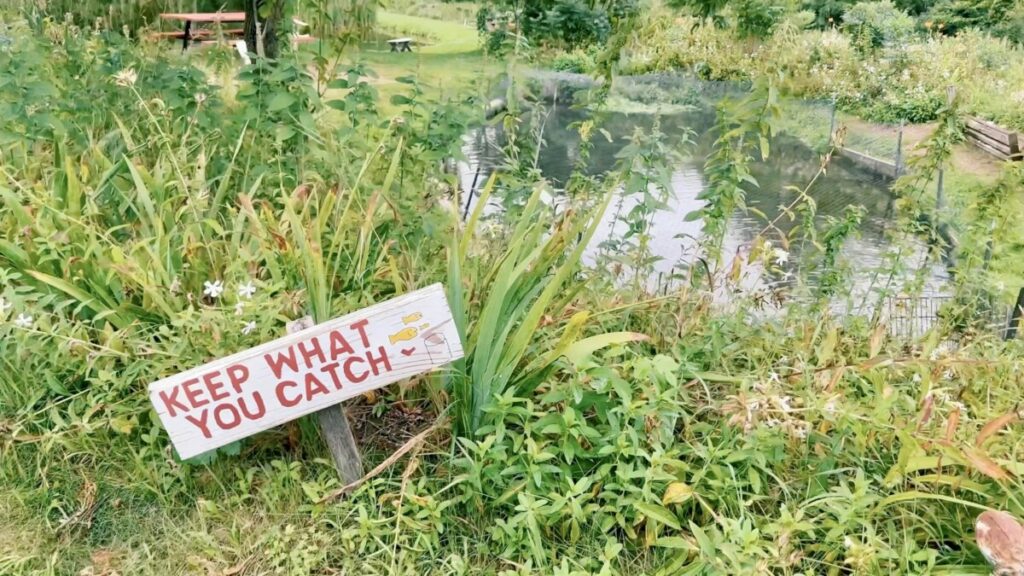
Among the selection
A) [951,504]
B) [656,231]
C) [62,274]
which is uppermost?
[62,274]

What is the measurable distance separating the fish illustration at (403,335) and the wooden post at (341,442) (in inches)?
9.0

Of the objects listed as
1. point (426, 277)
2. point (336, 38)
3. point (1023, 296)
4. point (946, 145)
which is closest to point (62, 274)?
point (426, 277)

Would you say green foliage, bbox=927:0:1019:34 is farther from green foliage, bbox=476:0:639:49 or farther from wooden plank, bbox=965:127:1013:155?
green foliage, bbox=476:0:639:49

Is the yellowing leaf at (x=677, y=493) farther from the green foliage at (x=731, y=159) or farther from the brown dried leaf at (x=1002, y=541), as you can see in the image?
the green foliage at (x=731, y=159)

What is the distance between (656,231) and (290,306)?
3436mm

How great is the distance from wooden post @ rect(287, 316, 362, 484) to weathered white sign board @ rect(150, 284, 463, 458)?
4.4 inches

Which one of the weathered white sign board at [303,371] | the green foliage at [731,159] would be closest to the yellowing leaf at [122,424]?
the weathered white sign board at [303,371]

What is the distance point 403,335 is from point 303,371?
19 centimetres

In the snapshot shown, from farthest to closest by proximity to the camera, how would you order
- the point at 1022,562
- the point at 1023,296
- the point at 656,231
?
the point at 656,231 < the point at 1023,296 < the point at 1022,562

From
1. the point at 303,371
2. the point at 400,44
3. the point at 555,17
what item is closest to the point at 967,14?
the point at 400,44

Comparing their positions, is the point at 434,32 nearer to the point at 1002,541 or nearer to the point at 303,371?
the point at 303,371

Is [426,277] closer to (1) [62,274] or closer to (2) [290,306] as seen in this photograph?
(2) [290,306]

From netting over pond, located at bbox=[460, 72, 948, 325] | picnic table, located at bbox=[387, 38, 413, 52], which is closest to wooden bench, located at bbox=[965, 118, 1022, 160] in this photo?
netting over pond, located at bbox=[460, 72, 948, 325]

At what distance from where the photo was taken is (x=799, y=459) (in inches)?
57.2
